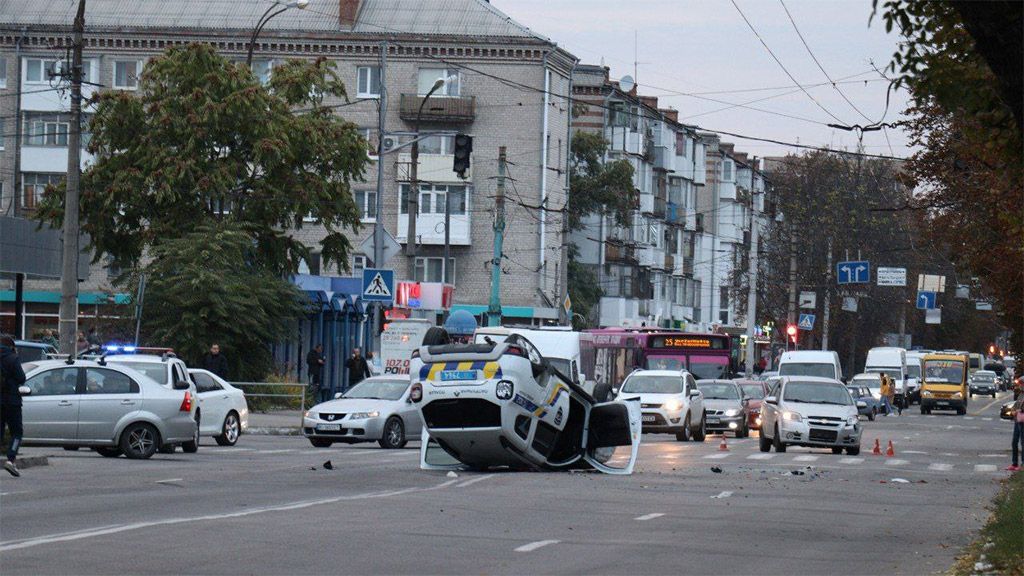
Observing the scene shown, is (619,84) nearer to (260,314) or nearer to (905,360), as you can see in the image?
(905,360)

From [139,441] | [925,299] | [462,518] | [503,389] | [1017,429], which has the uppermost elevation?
[925,299]

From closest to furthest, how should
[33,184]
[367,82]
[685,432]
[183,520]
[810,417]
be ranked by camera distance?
1. [183,520]
2. [810,417]
3. [685,432]
4. [33,184]
5. [367,82]

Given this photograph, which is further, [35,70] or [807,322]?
→ [807,322]

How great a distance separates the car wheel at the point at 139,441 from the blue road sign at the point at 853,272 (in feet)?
177

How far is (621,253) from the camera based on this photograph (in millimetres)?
93562

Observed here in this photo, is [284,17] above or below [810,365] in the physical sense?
above

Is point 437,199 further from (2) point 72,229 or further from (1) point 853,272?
(2) point 72,229

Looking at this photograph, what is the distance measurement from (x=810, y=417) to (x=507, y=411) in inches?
560

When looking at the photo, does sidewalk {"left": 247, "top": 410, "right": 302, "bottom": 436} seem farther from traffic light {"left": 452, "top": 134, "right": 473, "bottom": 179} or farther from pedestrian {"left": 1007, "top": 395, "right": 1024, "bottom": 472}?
pedestrian {"left": 1007, "top": 395, "right": 1024, "bottom": 472}

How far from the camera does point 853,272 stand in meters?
77.9

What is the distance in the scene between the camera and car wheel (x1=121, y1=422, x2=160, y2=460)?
27062 mm

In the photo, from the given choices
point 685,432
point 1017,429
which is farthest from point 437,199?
point 1017,429

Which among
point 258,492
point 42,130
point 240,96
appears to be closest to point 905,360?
point 42,130

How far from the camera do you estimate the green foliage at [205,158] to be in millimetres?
45875
